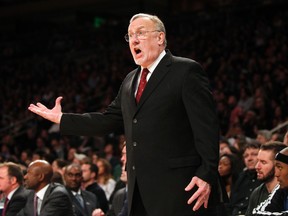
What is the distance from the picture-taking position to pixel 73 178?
22.7ft

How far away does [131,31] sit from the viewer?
3.03m

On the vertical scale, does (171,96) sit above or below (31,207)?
above

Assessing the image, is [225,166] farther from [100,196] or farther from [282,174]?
[282,174]

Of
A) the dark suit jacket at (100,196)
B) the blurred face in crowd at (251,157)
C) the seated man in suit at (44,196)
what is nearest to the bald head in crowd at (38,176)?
the seated man in suit at (44,196)

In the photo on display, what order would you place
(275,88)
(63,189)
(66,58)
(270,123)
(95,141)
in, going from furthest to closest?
(66,58), (95,141), (275,88), (270,123), (63,189)

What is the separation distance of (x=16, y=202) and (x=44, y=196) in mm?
414

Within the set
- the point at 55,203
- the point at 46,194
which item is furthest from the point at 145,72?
the point at 46,194

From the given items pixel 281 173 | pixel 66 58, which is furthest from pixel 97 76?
pixel 281 173

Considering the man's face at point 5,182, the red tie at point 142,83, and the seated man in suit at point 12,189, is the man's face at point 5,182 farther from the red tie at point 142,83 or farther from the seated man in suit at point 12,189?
the red tie at point 142,83

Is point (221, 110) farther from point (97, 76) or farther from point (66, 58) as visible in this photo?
point (66, 58)

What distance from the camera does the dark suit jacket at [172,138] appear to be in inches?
112

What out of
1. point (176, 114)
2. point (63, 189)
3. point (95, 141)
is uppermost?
point (176, 114)

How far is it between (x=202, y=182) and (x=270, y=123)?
23.8 ft

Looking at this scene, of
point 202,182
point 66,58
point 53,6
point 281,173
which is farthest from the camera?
point 53,6
